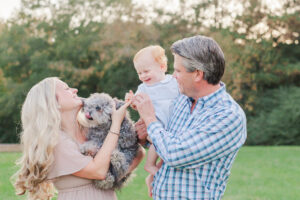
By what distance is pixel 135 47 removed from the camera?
27.0 metres

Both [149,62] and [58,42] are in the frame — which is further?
[58,42]

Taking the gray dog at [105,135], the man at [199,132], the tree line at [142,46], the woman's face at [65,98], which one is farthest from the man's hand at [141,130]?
the tree line at [142,46]

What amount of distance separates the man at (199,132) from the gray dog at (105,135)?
57 cm

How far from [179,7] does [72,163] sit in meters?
25.7

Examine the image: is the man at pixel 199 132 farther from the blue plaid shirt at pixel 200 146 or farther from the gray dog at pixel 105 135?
the gray dog at pixel 105 135

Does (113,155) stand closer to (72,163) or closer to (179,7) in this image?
(72,163)

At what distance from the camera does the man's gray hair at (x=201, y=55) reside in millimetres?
2879

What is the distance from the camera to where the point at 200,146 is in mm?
2789

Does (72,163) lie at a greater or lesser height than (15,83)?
greater

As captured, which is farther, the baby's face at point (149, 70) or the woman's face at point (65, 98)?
the baby's face at point (149, 70)

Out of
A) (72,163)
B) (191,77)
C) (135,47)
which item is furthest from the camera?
(135,47)

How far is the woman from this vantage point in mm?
3402

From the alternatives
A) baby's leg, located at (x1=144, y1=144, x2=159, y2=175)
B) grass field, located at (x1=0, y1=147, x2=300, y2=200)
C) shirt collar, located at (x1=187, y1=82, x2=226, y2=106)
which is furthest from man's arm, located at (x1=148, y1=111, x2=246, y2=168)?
grass field, located at (x1=0, y1=147, x2=300, y2=200)

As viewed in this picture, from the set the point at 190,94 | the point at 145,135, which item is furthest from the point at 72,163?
the point at 190,94
